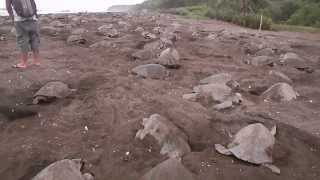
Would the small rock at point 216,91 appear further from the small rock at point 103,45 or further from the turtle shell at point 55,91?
the small rock at point 103,45

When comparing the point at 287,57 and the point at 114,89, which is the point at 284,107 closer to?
the point at 114,89

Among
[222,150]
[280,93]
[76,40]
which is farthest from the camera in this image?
[76,40]

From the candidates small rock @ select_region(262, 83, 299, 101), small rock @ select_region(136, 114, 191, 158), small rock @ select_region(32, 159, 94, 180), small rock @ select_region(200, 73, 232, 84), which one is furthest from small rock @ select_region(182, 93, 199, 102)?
small rock @ select_region(32, 159, 94, 180)

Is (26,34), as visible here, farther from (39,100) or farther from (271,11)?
(271,11)

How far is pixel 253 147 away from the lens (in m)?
3.69

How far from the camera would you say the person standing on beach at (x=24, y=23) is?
6012 millimetres

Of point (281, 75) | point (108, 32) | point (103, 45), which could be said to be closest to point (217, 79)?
point (281, 75)

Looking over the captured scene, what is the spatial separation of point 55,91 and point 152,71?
145 cm

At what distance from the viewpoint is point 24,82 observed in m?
5.58

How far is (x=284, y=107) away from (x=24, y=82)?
3.12m

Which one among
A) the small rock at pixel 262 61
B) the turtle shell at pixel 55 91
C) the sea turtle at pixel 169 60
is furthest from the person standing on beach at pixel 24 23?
the small rock at pixel 262 61

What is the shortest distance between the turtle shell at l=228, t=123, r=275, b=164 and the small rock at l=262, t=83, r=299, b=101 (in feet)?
4.54

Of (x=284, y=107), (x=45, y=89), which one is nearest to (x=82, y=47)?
(x=45, y=89)

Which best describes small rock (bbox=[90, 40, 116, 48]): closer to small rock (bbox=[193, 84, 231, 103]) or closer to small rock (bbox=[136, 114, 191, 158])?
small rock (bbox=[193, 84, 231, 103])
